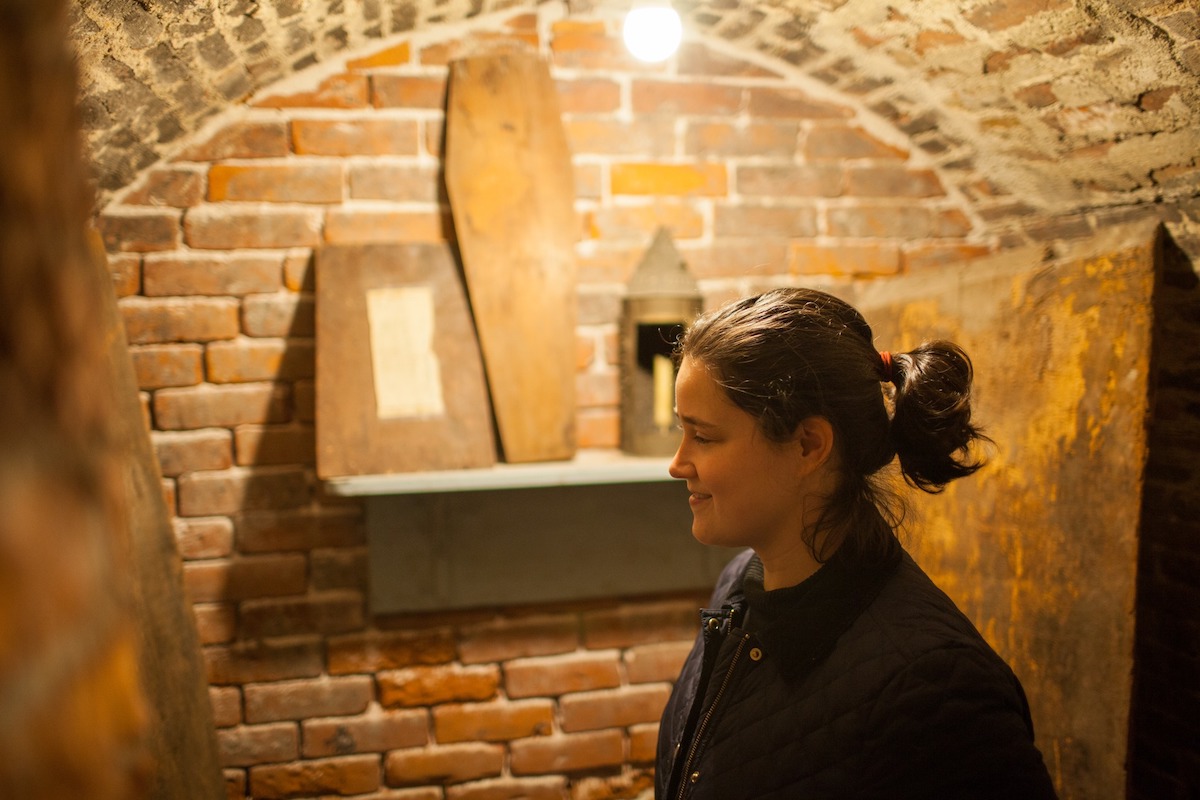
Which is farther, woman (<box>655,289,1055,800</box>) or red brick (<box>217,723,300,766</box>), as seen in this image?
red brick (<box>217,723,300,766</box>)

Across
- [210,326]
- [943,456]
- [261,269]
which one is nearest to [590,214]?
[261,269]

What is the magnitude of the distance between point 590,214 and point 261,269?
80 cm

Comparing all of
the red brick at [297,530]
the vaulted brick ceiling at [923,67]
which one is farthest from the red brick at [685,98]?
the red brick at [297,530]

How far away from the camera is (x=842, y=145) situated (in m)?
1.78

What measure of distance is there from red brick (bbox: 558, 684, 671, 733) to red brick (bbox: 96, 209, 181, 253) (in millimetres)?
1469

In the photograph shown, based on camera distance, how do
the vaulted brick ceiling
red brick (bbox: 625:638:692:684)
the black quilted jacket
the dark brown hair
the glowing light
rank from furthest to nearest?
red brick (bbox: 625:638:692:684), the glowing light, the vaulted brick ceiling, the dark brown hair, the black quilted jacket

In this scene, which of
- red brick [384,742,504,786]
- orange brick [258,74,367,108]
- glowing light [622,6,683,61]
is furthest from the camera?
red brick [384,742,504,786]

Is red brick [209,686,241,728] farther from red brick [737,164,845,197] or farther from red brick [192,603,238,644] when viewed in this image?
red brick [737,164,845,197]

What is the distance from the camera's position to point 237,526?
160 cm

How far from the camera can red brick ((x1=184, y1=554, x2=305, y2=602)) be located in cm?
159

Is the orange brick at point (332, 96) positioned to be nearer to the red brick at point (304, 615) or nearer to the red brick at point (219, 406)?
the red brick at point (219, 406)

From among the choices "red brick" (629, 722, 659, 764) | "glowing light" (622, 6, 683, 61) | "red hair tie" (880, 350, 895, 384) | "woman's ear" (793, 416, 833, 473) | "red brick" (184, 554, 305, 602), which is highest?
"glowing light" (622, 6, 683, 61)

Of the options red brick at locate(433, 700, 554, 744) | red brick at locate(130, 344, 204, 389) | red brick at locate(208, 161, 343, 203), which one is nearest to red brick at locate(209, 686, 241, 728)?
red brick at locate(433, 700, 554, 744)

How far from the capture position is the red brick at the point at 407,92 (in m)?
1.59
